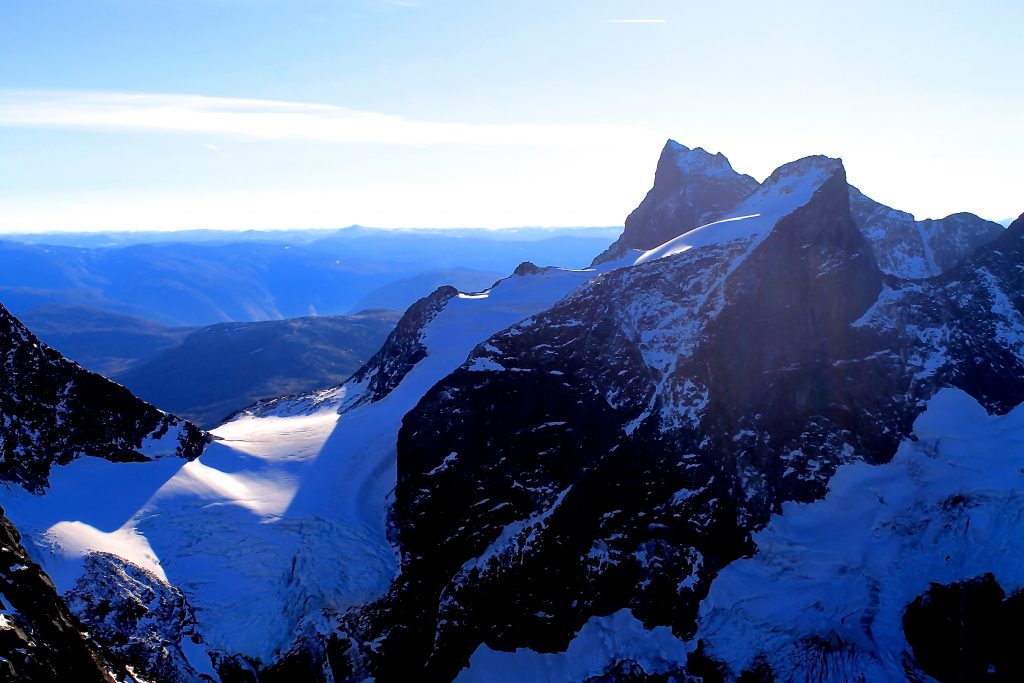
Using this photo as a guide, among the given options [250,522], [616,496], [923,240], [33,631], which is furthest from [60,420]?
[923,240]

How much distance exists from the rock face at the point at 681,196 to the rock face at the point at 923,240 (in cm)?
2507

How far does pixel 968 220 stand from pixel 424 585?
12104 cm

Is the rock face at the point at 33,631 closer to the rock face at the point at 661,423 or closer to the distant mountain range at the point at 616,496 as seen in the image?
the distant mountain range at the point at 616,496

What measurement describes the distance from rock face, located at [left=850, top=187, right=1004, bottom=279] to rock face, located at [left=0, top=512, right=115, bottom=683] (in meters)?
128

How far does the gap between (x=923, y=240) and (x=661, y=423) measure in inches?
3373

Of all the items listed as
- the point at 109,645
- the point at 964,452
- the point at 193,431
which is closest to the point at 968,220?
the point at 964,452

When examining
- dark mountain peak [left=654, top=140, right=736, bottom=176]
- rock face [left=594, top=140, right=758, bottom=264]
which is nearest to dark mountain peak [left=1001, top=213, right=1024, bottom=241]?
rock face [left=594, top=140, right=758, bottom=264]

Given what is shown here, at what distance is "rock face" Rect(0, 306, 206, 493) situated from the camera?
209 ft

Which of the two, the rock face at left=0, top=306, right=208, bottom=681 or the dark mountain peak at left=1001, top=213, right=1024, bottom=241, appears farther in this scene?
the dark mountain peak at left=1001, top=213, right=1024, bottom=241

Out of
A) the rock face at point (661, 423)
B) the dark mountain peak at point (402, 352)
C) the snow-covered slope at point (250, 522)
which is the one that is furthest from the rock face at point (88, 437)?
the dark mountain peak at point (402, 352)

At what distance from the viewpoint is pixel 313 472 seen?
7538cm

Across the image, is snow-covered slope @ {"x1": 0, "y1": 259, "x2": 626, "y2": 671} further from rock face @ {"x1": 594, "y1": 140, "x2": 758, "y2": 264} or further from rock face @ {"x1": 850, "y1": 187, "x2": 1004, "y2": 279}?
rock face @ {"x1": 850, "y1": 187, "x2": 1004, "y2": 279}

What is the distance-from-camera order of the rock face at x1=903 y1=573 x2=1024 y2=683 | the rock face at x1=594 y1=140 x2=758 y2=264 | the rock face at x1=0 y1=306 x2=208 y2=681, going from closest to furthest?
1. the rock face at x1=0 y1=306 x2=208 y2=681
2. the rock face at x1=903 y1=573 x2=1024 y2=683
3. the rock face at x1=594 y1=140 x2=758 y2=264

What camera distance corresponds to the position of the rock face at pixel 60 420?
63688 mm
